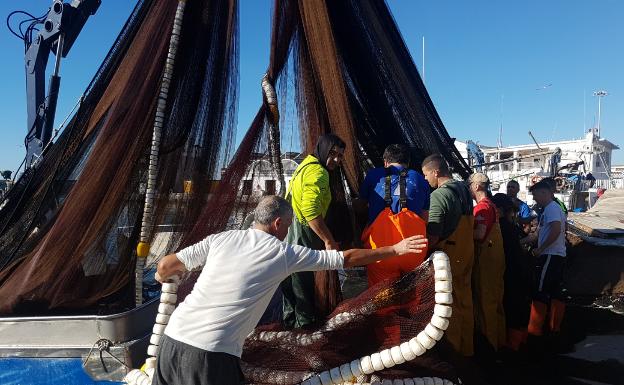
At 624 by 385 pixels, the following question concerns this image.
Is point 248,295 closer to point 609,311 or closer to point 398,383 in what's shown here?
point 398,383

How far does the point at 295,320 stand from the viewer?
3418mm

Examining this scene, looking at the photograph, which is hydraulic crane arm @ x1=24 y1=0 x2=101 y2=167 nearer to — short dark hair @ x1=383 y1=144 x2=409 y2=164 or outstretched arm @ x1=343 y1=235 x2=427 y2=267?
short dark hair @ x1=383 y1=144 x2=409 y2=164

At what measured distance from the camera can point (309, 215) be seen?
3.08m

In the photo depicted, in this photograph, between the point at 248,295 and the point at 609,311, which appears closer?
the point at 248,295

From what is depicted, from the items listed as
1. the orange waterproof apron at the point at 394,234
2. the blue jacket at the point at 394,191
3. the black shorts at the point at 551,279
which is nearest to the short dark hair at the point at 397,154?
the blue jacket at the point at 394,191

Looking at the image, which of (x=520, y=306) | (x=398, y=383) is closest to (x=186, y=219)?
Answer: (x=398, y=383)

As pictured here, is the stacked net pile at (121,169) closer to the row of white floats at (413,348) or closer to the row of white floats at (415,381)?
the row of white floats at (413,348)

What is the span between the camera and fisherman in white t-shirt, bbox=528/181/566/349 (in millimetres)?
5020

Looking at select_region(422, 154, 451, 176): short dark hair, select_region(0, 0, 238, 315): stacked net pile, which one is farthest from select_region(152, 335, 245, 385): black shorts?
select_region(422, 154, 451, 176): short dark hair

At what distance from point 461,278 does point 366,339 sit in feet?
4.81

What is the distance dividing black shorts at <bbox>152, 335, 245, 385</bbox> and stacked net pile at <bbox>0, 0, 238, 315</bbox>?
1361mm

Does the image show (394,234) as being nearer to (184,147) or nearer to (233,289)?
(233,289)

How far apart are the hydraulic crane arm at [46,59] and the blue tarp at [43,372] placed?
8.12ft

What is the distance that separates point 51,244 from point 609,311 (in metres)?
6.45
